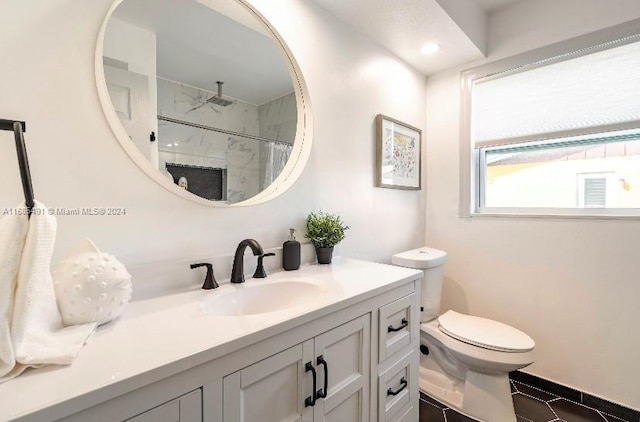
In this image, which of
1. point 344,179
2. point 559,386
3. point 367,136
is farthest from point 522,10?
point 559,386

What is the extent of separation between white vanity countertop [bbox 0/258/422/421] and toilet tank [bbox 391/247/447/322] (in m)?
0.70

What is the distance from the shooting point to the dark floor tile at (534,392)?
1711 mm

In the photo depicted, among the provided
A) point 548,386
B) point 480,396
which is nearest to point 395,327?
point 480,396

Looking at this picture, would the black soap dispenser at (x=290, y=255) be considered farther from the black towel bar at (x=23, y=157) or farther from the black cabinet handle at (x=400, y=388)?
the black towel bar at (x=23, y=157)

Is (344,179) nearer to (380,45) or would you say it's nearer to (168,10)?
(380,45)

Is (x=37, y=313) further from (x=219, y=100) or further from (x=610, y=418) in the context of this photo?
(x=610, y=418)

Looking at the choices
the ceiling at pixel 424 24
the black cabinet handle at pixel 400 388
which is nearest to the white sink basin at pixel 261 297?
the black cabinet handle at pixel 400 388

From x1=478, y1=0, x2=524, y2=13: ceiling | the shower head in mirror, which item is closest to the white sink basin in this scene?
the shower head in mirror

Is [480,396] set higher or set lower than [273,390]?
lower

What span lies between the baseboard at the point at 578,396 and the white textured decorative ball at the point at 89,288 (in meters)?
2.25

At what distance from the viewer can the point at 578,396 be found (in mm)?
1659

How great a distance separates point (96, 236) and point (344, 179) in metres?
1.11

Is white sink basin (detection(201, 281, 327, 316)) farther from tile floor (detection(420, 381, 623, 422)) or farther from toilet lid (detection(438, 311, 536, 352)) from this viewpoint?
tile floor (detection(420, 381, 623, 422))

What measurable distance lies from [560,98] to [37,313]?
8.10ft
